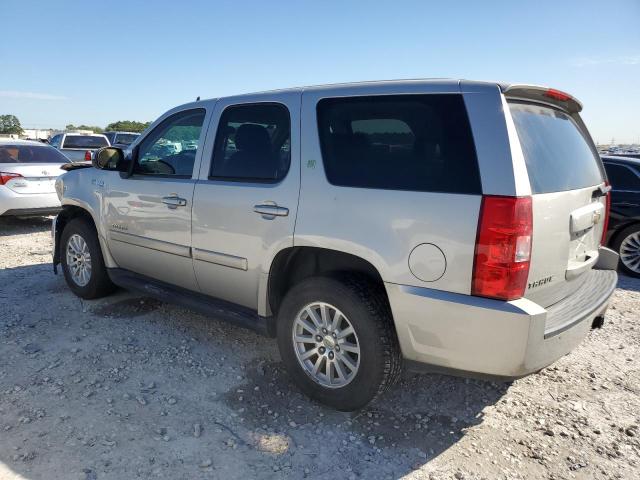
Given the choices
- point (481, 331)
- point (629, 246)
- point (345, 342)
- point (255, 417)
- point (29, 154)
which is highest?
point (29, 154)

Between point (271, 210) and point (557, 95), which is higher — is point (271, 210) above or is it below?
below

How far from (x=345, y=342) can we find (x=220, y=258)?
45.4 inches

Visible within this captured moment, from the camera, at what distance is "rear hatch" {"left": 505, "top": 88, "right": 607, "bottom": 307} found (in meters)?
2.48

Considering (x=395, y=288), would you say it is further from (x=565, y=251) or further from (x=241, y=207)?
(x=241, y=207)

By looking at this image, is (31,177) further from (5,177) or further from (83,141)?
(83,141)

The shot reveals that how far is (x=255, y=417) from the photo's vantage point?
3.01 m

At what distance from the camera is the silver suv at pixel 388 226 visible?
240 centimetres

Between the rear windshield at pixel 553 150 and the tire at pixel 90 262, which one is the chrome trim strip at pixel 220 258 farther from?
the rear windshield at pixel 553 150

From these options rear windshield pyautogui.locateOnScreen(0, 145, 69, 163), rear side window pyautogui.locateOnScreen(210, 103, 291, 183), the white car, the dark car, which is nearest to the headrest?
rear side window pyautogui.locateOnScreen(210, 103, 291, 183)

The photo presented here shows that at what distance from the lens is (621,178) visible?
7047 millimetres

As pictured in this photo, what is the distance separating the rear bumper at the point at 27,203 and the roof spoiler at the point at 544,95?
8.14m

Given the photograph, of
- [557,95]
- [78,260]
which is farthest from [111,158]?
[557,95]

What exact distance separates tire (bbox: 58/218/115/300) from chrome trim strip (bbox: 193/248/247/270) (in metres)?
1.54

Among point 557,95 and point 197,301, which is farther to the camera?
point 197,301
